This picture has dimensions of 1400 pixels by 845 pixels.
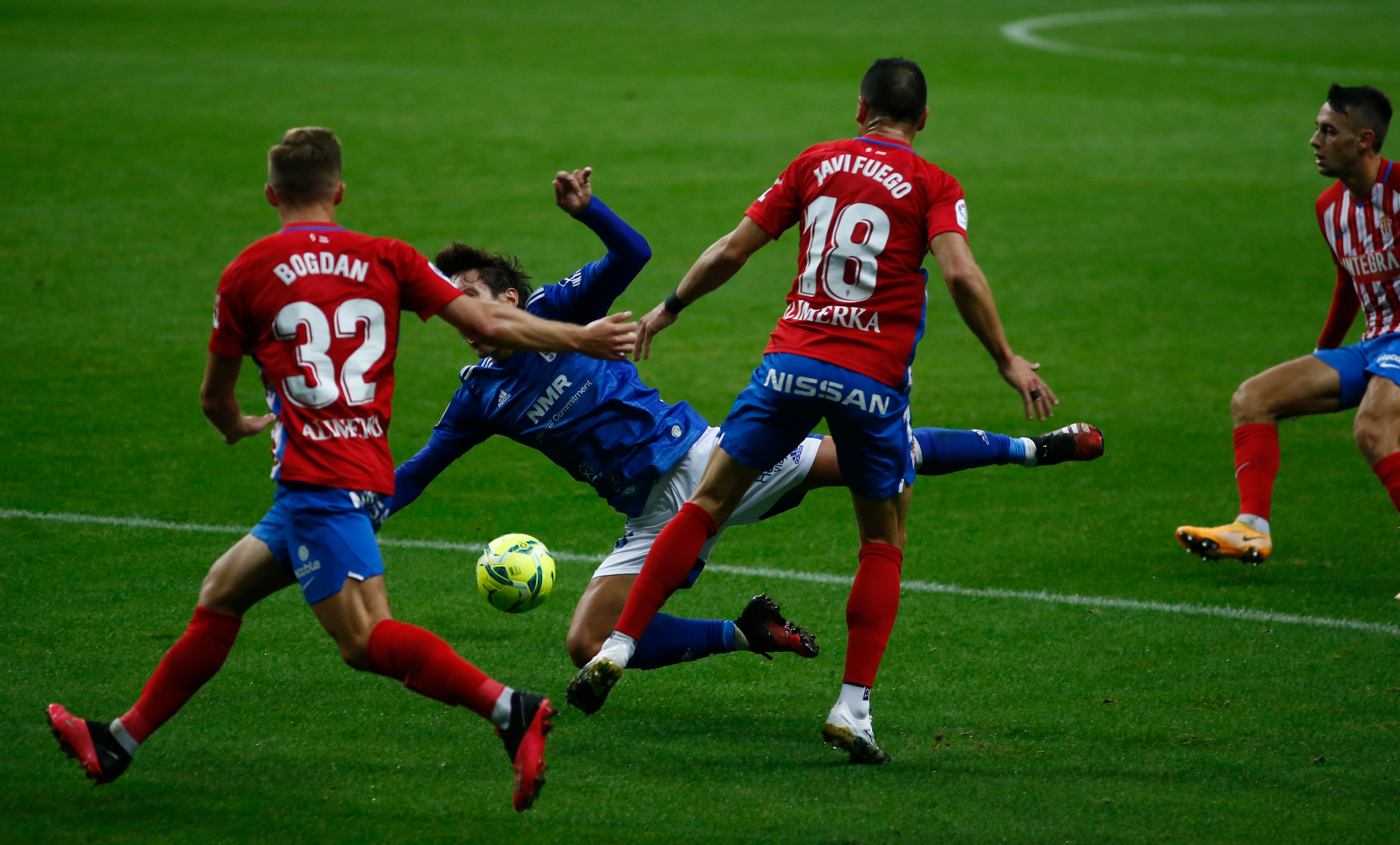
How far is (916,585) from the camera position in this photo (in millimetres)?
7195

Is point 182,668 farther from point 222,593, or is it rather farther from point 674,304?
point 674,304

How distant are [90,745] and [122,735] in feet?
0.31

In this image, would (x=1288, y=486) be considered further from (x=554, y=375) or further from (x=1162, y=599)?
(x=554, y=375)

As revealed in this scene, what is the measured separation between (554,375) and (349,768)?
1.72 metres

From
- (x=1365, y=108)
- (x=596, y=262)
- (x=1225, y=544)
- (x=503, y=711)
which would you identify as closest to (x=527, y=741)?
(x=503, y=711)

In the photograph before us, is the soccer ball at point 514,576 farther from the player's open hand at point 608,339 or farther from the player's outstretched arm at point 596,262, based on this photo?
the player's open hand at point 608,339

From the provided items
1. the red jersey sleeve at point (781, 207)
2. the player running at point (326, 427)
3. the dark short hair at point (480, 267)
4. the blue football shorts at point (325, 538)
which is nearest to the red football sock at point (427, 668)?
the player running at point (326, 427)

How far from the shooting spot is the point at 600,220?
5.38 m

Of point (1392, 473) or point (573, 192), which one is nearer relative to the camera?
point (573, 192)

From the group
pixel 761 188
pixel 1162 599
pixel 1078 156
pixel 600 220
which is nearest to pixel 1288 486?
pixel 1162 599

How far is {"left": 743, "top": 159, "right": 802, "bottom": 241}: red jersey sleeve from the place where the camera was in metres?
5.13

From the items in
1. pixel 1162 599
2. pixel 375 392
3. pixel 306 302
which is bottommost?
pixel 1162 599

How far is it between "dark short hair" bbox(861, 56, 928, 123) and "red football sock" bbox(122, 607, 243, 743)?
2.77 metres

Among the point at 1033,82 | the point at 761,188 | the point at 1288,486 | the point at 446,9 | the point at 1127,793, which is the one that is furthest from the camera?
the point at 446,9
